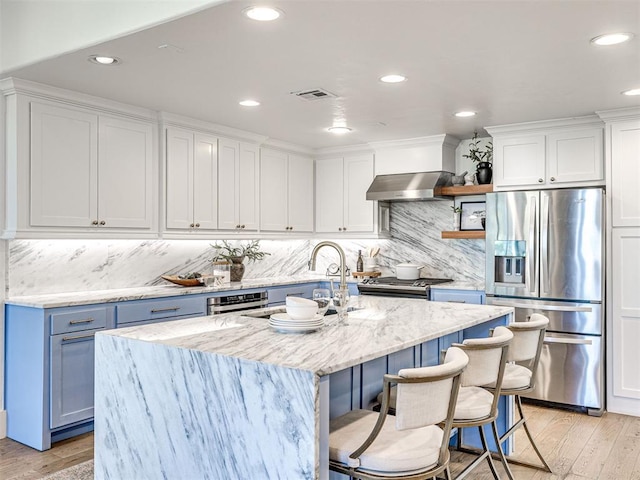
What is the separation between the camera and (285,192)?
602cm

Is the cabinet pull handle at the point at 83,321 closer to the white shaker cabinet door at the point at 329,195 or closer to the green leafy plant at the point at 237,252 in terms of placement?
the green leafy plant at the point at 237,252

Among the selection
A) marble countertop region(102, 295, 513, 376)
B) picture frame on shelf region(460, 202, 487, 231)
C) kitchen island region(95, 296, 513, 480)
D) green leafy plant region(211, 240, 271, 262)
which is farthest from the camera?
picture frame on shelf region(460, 202, 487, 231)

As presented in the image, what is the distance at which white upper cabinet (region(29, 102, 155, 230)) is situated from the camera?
379cm

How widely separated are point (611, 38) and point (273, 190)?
3683 millimetres

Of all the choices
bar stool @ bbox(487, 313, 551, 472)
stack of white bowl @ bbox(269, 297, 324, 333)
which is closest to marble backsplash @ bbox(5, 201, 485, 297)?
stack of white bowl @ bbox(269, 297, 324, 333)

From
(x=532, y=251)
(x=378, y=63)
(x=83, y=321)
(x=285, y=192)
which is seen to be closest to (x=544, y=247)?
(x=532, y=251)

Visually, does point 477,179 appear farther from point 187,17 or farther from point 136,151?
point 187,17

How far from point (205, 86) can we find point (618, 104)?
10.3 ft

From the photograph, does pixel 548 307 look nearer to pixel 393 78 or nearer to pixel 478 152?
pixel 478 152

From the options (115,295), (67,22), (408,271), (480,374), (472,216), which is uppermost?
(67,22)

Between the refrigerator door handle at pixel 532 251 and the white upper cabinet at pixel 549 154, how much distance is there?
345mm

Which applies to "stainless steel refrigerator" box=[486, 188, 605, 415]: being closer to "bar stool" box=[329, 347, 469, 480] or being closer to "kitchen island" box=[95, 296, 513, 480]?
"kitchen island" box=[95, 296, 513, 480]

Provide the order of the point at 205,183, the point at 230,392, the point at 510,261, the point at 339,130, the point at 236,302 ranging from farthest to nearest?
the point at 339,130
the point at 205,183
the point at 236,302
the point at 510,261
the point at 230,392

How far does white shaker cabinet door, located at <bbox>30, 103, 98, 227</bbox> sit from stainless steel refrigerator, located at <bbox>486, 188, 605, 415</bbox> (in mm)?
3441
